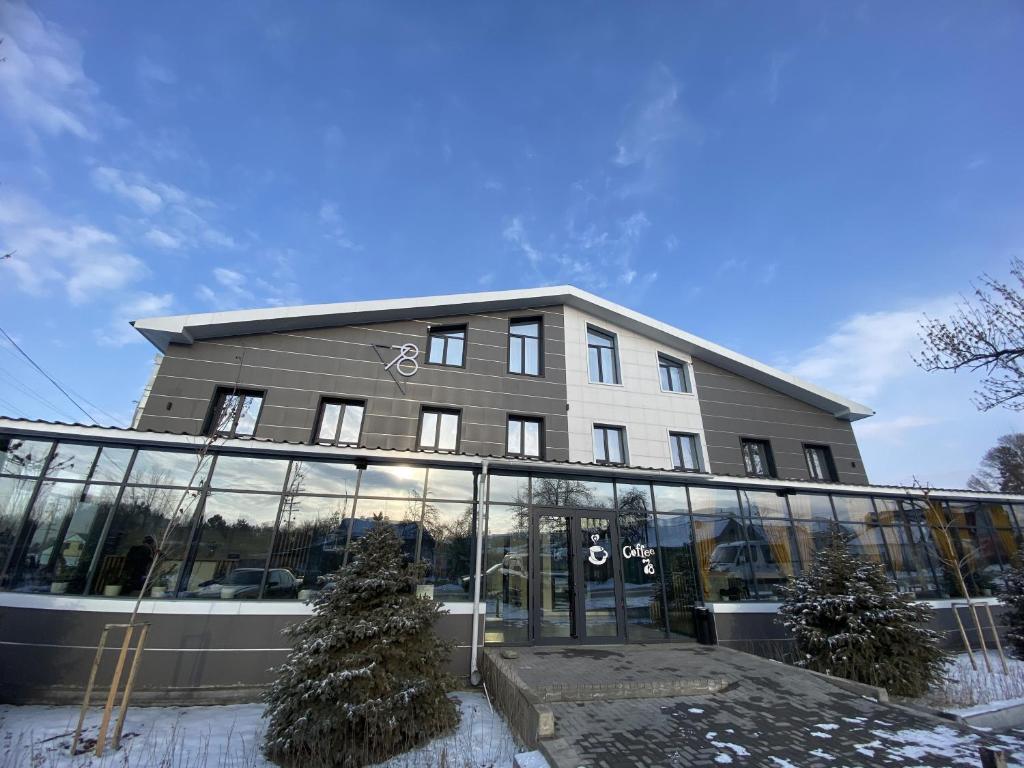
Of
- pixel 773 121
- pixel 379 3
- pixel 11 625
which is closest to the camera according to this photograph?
pixel 11 625

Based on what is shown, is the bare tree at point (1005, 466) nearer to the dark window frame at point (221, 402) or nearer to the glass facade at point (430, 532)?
the glass facade at point (430, 532)

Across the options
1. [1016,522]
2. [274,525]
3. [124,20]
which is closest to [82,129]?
[124,20]

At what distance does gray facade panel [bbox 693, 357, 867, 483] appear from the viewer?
13266 millimetres

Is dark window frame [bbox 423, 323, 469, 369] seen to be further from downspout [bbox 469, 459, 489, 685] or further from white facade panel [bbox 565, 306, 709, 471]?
downspout [bbox 469, 459, 489, 685]

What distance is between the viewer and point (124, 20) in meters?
8.05

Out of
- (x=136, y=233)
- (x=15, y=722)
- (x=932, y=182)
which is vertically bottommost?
(x=15, y=722)

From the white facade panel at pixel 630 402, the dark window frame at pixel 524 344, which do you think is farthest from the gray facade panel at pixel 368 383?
the white facade panel at pixel 630 402

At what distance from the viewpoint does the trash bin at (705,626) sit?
8914mm

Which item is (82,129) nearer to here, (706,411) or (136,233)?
(136,233)

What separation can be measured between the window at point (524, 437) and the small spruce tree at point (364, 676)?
5.62 m

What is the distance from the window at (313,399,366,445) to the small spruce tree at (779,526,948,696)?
10.4 meters

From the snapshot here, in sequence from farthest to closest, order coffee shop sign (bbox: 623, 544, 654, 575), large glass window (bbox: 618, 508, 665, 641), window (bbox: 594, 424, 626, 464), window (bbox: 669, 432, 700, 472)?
1. window (bbox: 669, 432, 700, 472)
2. window (bbox: 594, 424, 626, 464)
3. coffee shop sign (bbox: 623, 544, 654, 575)
4. large glass window (bbox: 618, 508, 665, 641)

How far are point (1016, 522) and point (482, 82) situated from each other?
71.0ft

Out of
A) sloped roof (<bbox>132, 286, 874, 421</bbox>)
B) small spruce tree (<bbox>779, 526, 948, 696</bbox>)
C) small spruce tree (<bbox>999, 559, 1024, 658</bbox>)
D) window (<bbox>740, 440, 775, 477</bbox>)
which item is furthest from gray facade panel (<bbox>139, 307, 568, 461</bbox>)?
small spruce tree (<bbox>999, 559, 1024, 658</bbox>)
